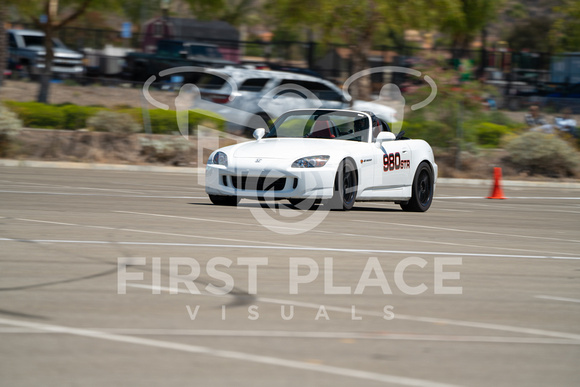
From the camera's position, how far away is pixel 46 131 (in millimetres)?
21328

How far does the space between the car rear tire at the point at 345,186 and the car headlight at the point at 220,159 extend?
143 cm

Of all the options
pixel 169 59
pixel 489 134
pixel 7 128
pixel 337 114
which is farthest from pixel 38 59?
pixel 337 114

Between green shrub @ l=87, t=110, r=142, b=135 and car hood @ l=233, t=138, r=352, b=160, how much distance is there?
10.8 m

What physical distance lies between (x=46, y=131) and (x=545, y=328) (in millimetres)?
18004

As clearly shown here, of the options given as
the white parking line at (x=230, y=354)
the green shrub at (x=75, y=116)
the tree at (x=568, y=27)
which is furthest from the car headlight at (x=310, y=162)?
the tree at (x=568, y=27)

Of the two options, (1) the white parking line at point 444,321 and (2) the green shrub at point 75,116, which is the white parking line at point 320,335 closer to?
(1) the white parking line at point 444,321

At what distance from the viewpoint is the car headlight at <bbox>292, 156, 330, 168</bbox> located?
1053 centimetres

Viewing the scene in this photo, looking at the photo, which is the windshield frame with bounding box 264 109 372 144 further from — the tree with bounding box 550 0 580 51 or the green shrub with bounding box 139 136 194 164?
the tree with bounding box 550 0 580 51

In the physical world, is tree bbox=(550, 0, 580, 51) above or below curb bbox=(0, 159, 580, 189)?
above

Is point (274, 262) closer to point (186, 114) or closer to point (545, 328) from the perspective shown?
point (545, 328)

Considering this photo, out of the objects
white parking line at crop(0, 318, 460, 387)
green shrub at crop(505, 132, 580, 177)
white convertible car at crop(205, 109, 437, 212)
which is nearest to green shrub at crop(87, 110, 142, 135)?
green shrub at crop(505, 132, 580, 177)

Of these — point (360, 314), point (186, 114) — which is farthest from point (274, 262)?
point (186, 114)

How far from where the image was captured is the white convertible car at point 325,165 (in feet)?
34.6

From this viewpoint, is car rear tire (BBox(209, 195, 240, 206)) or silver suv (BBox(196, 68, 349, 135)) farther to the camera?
silver suv (BBox(196, 68, 349, 135))
